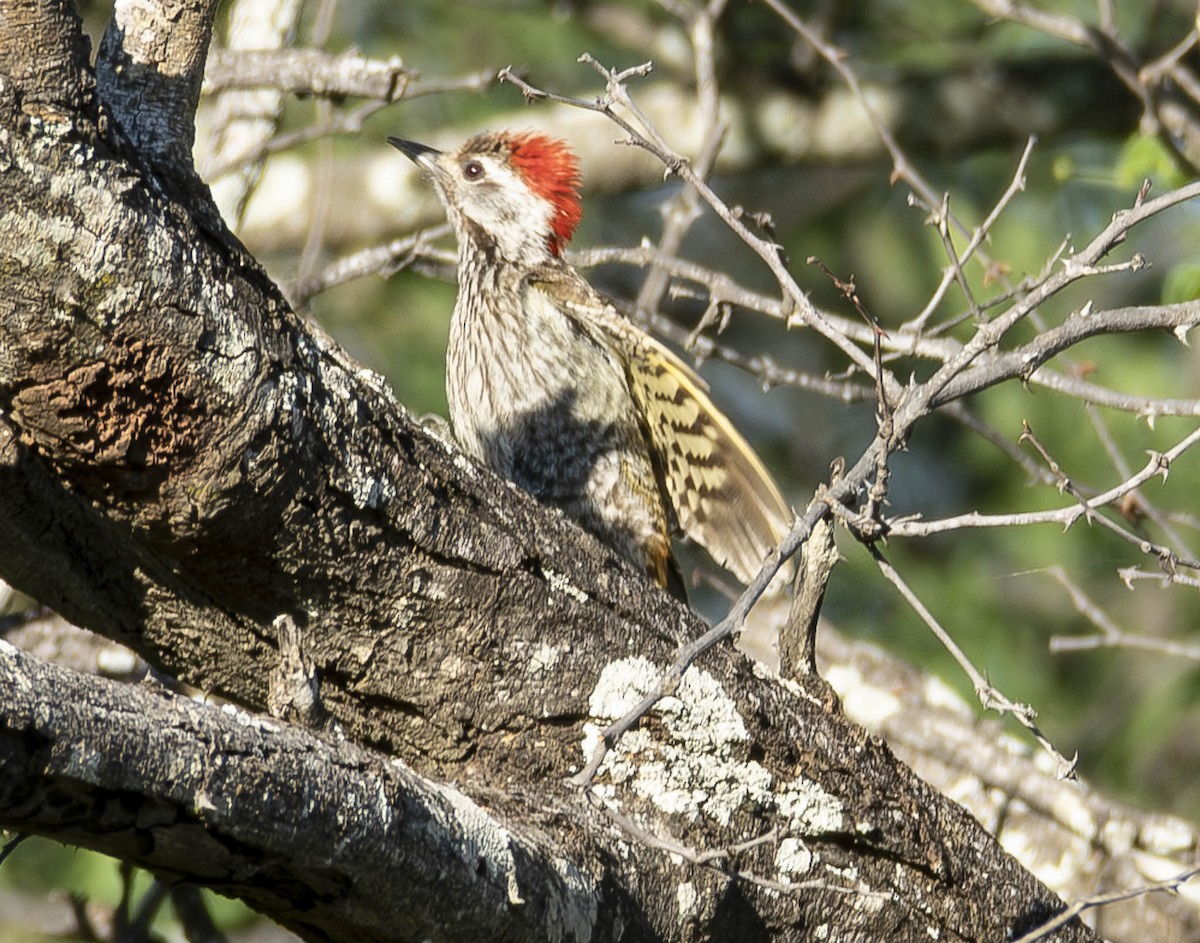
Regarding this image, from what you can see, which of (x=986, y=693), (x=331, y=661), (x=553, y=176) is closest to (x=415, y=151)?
(x=553, y=176)

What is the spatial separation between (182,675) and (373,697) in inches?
12.0

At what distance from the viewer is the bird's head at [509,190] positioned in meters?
4.68

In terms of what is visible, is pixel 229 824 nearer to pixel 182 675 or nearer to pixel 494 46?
pixel 182 675

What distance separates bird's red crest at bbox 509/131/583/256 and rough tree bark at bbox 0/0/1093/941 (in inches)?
97.4

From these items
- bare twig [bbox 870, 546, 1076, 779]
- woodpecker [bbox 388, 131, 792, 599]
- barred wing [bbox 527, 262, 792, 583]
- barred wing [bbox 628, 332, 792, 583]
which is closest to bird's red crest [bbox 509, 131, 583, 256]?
woodpecker [bbox 388, 131, 792, 599]

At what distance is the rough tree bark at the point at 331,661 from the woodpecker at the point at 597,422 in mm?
1084

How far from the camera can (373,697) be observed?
7.36ft

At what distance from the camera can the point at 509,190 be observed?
475 centimetres

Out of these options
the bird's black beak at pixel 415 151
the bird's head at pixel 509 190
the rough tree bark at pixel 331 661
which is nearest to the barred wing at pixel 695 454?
Answer: the bird's head at pixel 509 190

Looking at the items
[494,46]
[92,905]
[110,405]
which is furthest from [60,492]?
[494,46]

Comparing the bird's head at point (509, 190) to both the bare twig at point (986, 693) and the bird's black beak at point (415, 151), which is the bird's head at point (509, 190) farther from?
the bare twig at point (986, 693)

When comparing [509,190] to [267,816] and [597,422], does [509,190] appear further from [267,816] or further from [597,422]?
[267,816]

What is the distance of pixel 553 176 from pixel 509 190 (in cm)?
16

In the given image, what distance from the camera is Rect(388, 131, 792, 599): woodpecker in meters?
3.61
